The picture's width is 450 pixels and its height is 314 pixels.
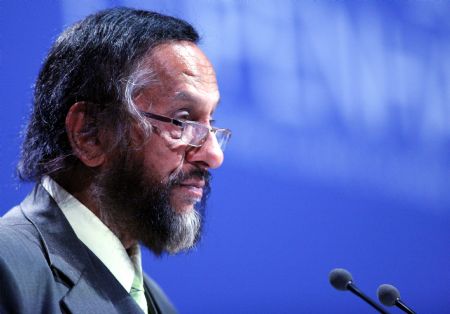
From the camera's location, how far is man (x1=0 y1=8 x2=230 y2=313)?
1.56 metres

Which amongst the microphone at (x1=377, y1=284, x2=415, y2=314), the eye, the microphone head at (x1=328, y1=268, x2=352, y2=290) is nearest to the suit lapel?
the eye

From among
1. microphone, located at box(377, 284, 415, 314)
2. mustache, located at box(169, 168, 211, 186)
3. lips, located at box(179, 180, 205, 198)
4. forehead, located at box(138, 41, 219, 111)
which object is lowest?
microphone, located at box(377, 284, 415, 314)

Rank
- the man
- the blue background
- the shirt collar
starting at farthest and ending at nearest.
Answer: the blue background, the man, the shirt collar

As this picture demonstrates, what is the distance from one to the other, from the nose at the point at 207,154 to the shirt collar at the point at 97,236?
0.27m

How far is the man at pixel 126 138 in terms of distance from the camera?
156 centimetres

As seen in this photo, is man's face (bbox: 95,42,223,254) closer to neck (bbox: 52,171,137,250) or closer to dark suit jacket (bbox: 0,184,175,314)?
neck (bbox: 52,171,137,250)

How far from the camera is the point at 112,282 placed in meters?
1.40

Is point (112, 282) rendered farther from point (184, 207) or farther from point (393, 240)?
point (393, 240)

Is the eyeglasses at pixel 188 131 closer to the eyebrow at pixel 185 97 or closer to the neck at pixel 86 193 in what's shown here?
the eyebrow at pixel 185 97

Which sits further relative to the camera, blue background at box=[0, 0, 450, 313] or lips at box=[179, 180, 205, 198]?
blue background at box=[0, 0, 450, 313]

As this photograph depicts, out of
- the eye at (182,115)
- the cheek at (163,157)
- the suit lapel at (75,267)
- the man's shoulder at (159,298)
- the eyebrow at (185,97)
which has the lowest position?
the man's shoulder at (159,298)

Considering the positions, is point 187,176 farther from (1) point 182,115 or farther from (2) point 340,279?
(2) point 340,279

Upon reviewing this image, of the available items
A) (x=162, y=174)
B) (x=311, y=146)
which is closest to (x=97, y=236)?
(x=162, y=174)

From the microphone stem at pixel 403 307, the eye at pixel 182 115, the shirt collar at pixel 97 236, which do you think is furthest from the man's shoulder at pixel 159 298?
the microphone stem at pixel 403 307
